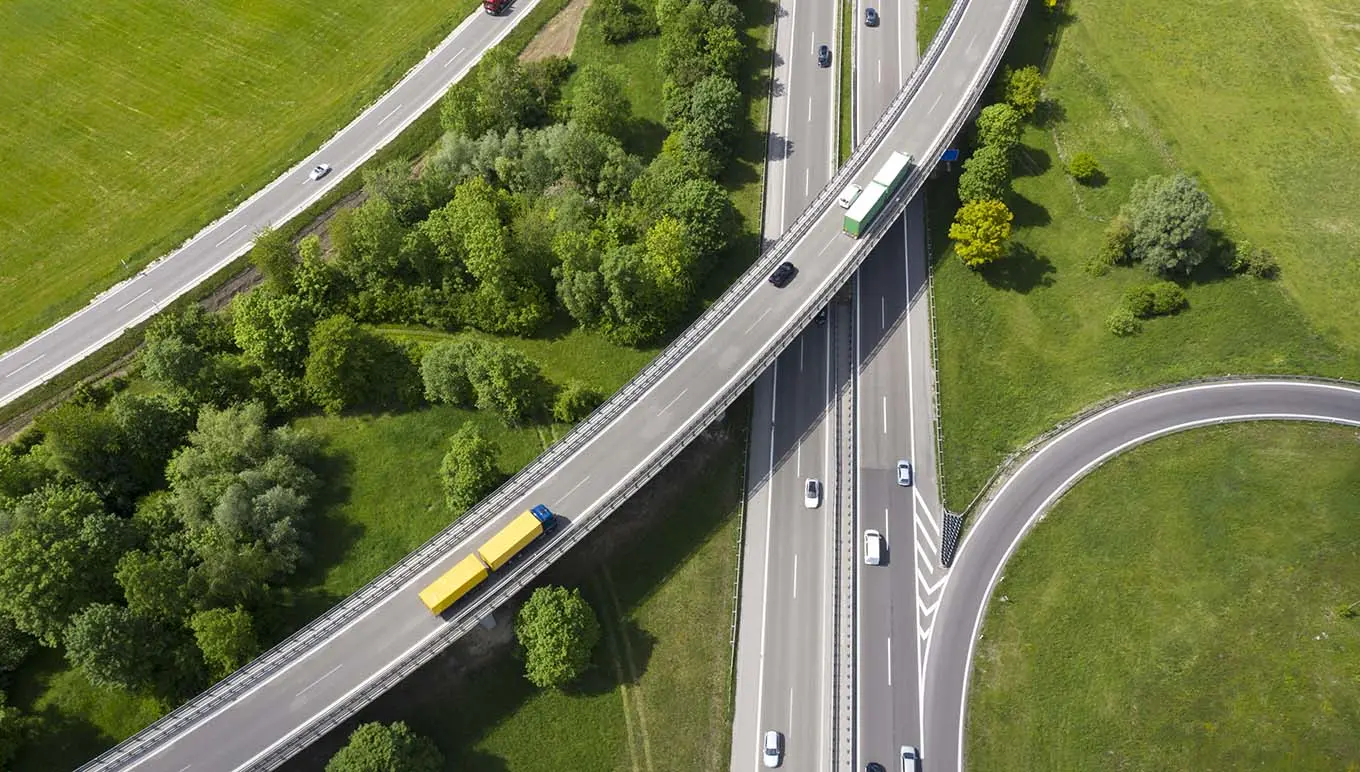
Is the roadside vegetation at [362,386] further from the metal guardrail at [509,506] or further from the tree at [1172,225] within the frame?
the tree at [1172,225]

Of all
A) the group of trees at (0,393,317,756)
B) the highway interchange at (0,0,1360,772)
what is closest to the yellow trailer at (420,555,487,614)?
the highway interchange at (0,0,1360,772)

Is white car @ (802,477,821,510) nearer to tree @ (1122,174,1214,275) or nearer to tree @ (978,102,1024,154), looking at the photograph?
tree @ (1122,174,1214,275)

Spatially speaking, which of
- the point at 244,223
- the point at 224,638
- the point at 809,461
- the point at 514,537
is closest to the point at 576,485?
the point at 514,537

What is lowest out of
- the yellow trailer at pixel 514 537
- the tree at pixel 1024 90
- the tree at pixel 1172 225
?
the yellow trailer at pixel 514 537

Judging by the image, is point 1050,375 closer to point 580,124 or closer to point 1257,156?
point 1257,156

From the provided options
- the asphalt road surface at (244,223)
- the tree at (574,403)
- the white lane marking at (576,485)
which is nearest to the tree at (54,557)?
the asphalt road surface at (244,223)

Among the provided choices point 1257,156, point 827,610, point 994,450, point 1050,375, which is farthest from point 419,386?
point 1257,156

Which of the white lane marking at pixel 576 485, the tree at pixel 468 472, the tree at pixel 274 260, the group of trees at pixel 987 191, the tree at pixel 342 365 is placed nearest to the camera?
the white lane marking at pixel 576 485

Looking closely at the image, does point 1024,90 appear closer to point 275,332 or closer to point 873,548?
point 873,548
